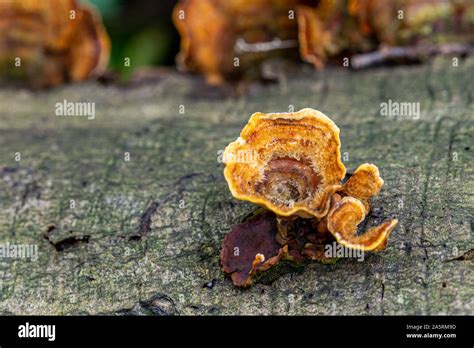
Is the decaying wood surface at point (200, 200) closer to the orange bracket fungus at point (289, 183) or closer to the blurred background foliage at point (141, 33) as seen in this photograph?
the orange bracket fungus at point (289, 183)

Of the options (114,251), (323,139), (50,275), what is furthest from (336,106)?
(50,275)

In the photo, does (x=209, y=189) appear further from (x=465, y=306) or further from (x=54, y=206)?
(x=465, y=306)

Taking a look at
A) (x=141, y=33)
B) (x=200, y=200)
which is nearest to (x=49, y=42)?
(x=141, y=33)

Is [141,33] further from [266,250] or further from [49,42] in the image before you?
[266,250]

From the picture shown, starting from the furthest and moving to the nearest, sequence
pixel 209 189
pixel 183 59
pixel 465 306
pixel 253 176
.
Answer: pixel 183 59 < pixel 209 189 < pixel 253 176 < pixel 465 306
